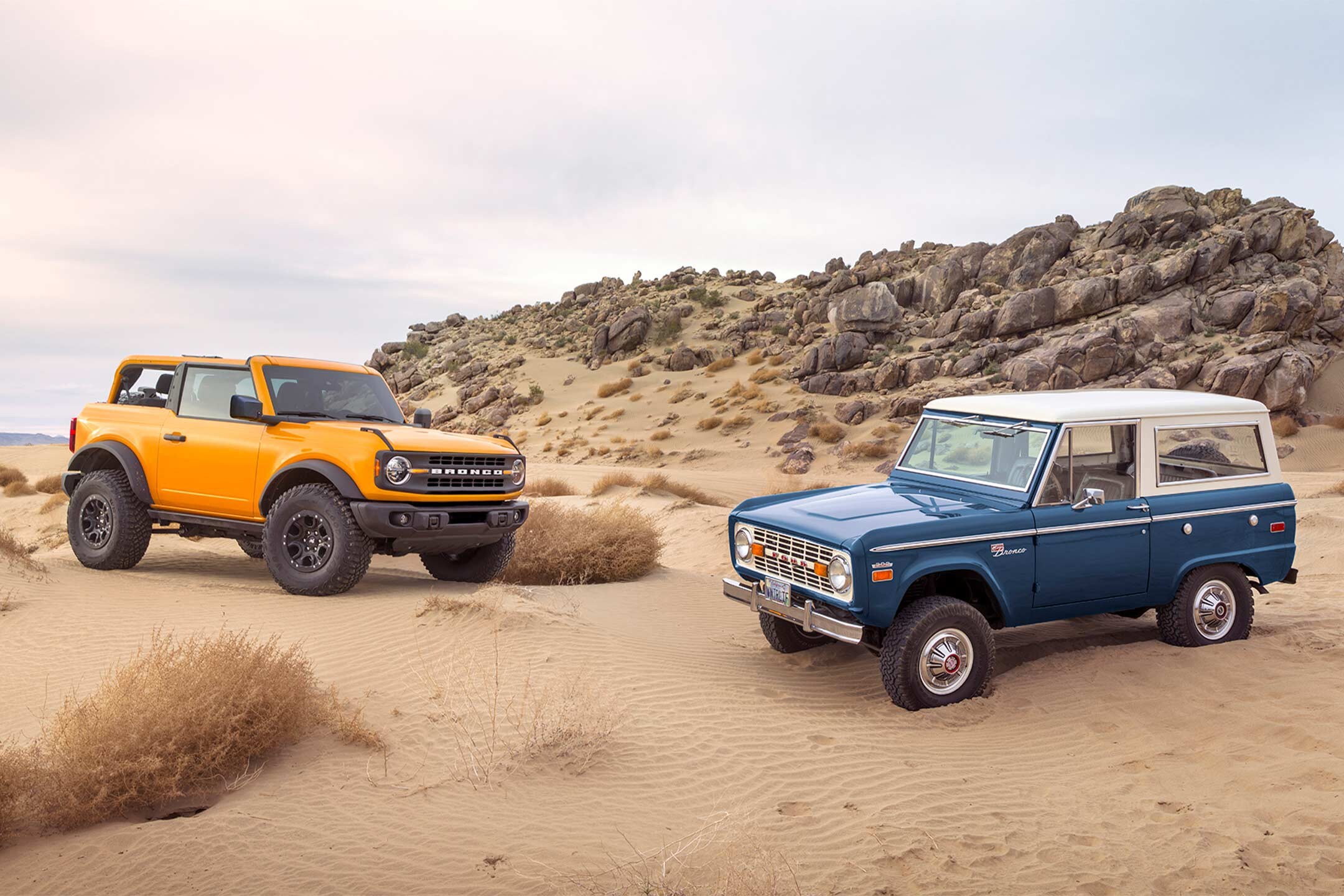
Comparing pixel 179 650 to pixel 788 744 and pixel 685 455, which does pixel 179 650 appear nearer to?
pixel 788 744

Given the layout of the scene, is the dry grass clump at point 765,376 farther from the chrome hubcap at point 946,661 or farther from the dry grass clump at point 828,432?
the chrome hubcap at point 946,661

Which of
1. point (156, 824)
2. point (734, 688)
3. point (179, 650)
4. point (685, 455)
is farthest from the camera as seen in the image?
point (685, 455)

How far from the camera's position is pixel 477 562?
1092 centimetres

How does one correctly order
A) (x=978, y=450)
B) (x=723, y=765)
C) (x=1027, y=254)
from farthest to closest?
1. (x=1027, y=254)
2. (x=978, y=450)
3. (x=723, y=765)

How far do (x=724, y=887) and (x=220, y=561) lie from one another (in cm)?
1068

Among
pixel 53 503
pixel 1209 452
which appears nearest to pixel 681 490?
pixel 1209 452

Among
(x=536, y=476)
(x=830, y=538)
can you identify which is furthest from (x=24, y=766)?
(x=536, y=476)

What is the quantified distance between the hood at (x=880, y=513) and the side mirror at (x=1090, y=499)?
0.48 m

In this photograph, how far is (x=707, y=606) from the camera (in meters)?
11.0

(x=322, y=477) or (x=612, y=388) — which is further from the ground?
(x=612, y=388)

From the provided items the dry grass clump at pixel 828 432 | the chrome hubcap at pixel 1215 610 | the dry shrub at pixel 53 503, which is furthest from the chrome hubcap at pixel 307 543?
the dry grass clump at pixel 828 432

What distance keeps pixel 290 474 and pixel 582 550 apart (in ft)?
12.0

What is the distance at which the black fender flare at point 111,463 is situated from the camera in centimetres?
1061

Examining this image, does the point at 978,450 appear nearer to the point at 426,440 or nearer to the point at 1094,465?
the point at 1094,465
